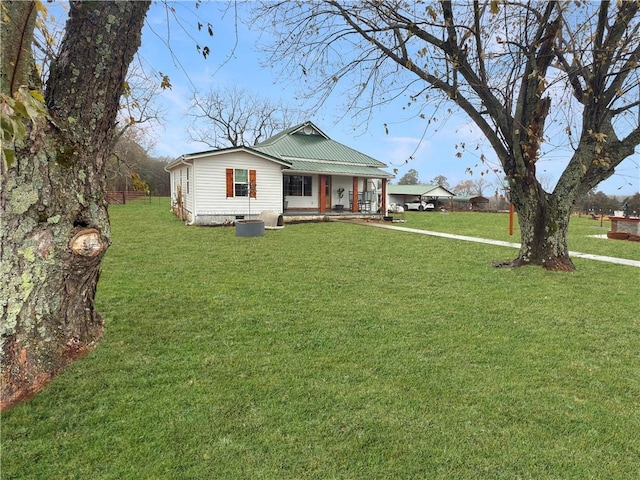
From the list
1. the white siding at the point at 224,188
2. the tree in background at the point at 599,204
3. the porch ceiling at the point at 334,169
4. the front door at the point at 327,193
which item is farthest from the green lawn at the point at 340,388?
the tree in background at the point at 599,204

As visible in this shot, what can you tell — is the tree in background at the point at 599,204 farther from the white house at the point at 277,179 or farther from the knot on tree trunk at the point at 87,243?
the knot on tree trunk at the point at 87,243

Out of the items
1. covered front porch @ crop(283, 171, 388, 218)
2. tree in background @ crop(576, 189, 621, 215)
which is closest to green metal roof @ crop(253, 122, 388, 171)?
covered front porch @ crop(283, 171, 388, 218)

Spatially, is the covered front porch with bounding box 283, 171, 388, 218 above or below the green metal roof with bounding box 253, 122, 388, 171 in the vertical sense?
below

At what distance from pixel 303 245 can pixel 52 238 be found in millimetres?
7544

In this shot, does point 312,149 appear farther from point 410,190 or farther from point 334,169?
point 410,190

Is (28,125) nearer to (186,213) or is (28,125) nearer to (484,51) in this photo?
(484,51)

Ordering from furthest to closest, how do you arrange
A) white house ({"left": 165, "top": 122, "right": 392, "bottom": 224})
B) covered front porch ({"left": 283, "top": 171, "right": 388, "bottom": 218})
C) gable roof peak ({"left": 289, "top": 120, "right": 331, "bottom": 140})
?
1. gable roof peak ({"left": 289, "top": 120, "right": 331, "bottom": 140})
2. covered front porch ({"left": 283, "top": 171, "right": 388, "bottom": 218})
3. white house ({"left": 165, "top": 122, "right": 392, "bottom": 224})

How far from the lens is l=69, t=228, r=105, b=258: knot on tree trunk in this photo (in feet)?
8.59

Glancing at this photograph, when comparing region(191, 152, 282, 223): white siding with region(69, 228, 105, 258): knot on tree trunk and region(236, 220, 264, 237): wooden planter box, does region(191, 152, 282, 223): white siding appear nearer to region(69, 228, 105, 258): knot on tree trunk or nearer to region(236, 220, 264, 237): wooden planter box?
region(236, 220, 264, 237): wooden planter box

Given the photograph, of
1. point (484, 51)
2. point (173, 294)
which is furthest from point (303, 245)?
point (484, 51)

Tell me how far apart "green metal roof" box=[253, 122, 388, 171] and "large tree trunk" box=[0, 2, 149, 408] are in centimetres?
1572

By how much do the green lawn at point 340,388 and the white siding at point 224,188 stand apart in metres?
9.09

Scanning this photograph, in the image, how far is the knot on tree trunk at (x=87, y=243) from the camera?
2.62m

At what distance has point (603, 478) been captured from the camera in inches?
75.2
